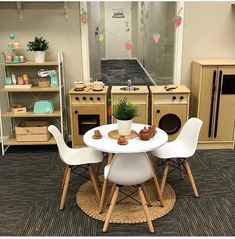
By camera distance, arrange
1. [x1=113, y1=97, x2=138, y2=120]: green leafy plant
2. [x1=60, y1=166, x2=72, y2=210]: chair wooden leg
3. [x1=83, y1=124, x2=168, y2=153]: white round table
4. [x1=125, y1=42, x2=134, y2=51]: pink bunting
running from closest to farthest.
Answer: [x1=83, y1=124, x2=168, y2=153]: white round table
[x1=113, y1=97, x2=138, y2=120]: green leafy plant
[x1=60, y1=166, x2=72, y2=210]: chair wooden leg
[x1=125, y1=42, x2=134, y2=51]: pink bunting

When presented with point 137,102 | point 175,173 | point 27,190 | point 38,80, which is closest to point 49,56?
point 38,80

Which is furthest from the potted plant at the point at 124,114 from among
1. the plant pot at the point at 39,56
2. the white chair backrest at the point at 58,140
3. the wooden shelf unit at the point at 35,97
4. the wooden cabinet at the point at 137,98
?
the plant pot at the point at 39,56

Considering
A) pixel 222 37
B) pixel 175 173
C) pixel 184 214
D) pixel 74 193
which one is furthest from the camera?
pixel 222 37

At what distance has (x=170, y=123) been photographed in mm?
3832

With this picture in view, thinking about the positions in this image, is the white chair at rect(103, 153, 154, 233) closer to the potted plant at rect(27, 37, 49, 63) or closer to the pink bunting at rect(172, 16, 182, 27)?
the potted plant at rect(27, 37, 49, 63)

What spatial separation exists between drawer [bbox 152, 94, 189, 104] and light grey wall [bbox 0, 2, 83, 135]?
3.96 feet

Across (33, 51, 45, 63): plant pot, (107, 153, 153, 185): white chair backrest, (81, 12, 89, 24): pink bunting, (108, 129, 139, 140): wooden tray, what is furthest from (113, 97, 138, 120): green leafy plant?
(81, 12, 89, 24): pink bunting

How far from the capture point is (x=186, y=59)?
13.1 ft

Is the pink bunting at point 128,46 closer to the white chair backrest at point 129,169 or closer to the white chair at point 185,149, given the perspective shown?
the white chair at point 185,149

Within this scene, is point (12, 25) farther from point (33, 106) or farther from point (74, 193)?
point (74, 193)

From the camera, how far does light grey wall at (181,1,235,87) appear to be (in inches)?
150

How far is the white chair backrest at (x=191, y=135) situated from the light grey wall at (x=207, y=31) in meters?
1.45

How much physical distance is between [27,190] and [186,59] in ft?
8.86

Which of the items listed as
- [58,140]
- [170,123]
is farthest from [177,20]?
[58,140]
